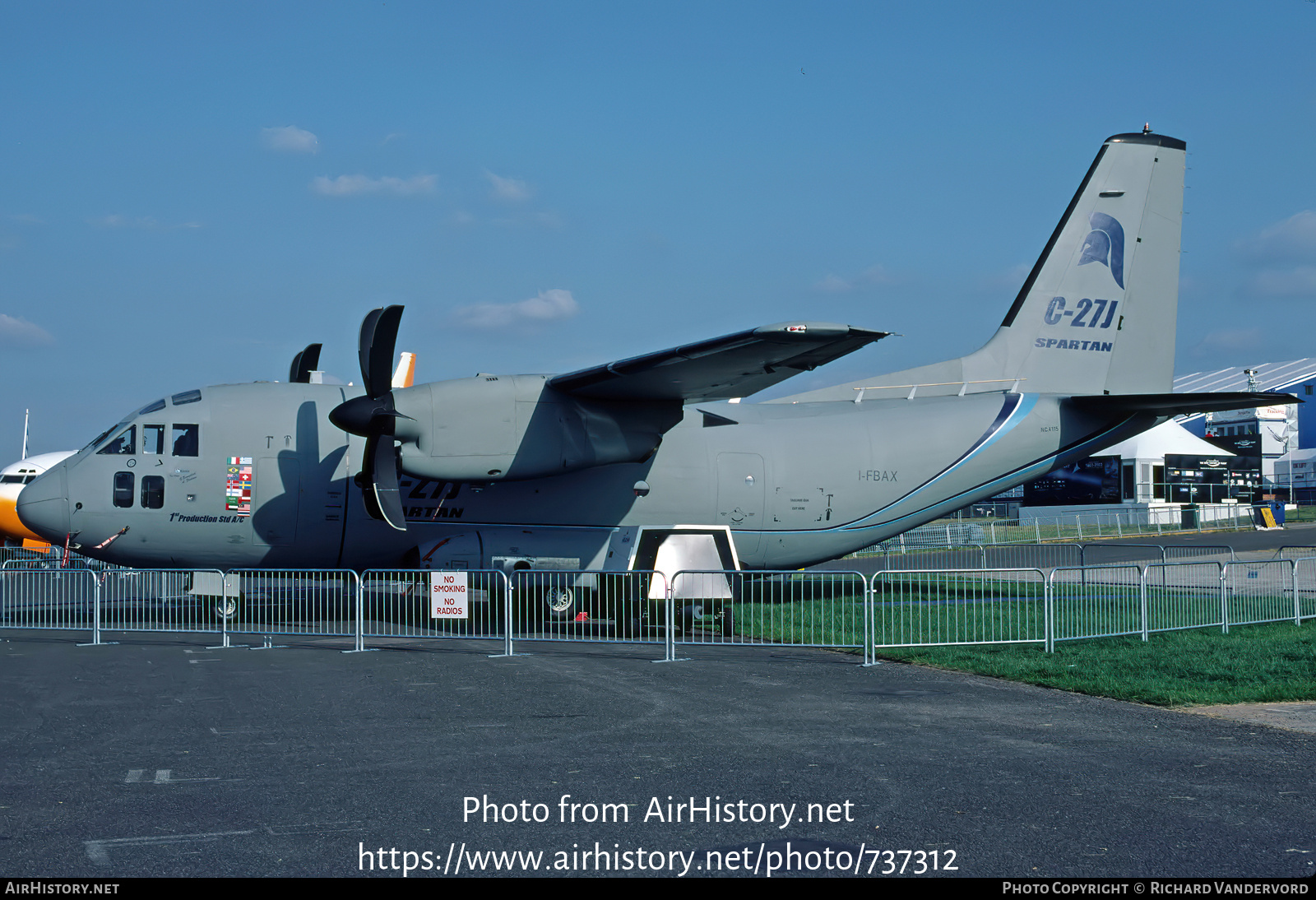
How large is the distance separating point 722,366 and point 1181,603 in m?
7.68

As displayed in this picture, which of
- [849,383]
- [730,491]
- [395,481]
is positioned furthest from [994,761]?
[849,383]

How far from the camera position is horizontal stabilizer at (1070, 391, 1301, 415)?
62.2 ft

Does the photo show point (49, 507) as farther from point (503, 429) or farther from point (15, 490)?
point (15, 490)

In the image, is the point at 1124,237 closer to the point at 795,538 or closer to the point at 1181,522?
the point at 795,538

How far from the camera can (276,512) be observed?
17.4 m

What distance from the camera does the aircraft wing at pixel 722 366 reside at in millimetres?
14289

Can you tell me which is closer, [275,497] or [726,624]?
[726,624]

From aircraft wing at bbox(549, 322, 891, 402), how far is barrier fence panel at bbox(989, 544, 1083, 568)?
55.9ft

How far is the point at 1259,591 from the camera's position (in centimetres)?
1712

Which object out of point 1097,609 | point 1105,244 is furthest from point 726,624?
point 1105,244

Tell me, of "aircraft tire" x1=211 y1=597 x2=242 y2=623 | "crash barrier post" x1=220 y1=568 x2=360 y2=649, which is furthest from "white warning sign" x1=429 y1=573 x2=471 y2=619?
"aircraft tire" x1=211 y1=597 x2=242 y2=623

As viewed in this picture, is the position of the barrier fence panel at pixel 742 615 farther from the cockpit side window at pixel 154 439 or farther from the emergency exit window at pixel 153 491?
the cockpit side window at pixel 154 439

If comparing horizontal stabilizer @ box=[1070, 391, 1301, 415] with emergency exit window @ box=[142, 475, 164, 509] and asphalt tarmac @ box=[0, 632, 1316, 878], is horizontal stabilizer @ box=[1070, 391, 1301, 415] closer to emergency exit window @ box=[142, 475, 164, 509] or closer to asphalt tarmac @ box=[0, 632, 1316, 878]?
asphalt tarmac @ box=[0, 632, 1316, 878]

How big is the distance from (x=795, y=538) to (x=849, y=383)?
3.74m
